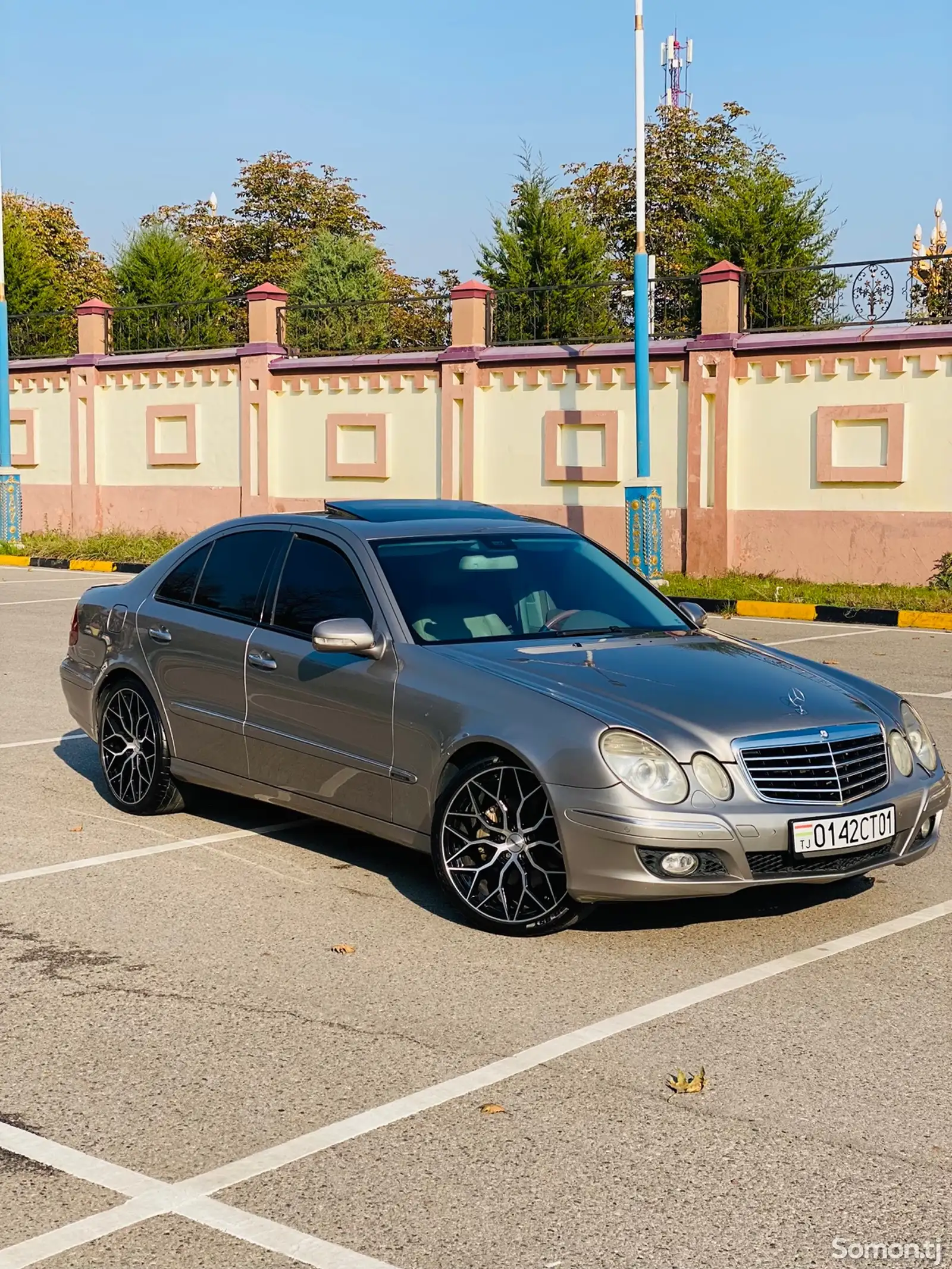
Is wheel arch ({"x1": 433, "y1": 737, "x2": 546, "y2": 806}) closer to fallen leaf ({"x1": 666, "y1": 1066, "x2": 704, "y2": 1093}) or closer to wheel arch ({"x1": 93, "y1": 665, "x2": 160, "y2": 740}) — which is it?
fallen leaf ({"x1": 666, "y1": 1066, "x2": 704, "y2": 1093})

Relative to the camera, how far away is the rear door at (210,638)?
723 centimetres

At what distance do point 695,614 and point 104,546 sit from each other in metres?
22.0

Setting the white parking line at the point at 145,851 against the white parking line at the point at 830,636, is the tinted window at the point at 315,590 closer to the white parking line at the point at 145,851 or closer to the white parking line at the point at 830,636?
the white parking line at the point at 145,851

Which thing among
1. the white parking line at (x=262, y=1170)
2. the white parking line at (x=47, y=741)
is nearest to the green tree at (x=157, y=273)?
the white parking line at (x=47, y=741)

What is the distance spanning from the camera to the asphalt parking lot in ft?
11.9

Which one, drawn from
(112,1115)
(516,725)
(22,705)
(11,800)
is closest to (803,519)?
(22,705)

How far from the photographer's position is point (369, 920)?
6.13 meters

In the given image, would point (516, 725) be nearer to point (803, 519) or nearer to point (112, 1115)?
point (112, 1115)

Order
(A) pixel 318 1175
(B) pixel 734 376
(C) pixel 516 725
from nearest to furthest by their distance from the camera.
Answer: (A) pixel 318 1175
(C) pixel 516 725
(B) pixel 734 376

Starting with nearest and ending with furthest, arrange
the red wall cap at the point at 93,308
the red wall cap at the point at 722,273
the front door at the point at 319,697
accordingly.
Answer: the front door at the point at 319,697 < the red wall cap at the point at 722,273 < the red wall cap at the point at 93,308

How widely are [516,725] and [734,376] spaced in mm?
16605

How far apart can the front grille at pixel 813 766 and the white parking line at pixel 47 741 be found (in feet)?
17.7

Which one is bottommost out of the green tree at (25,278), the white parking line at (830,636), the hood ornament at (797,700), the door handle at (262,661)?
the white parking line at (830,636)

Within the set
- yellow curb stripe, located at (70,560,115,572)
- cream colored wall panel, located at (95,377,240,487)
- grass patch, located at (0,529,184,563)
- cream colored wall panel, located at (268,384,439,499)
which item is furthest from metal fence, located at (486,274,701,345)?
yellow curb stripe, located at (70,560,115,572)
